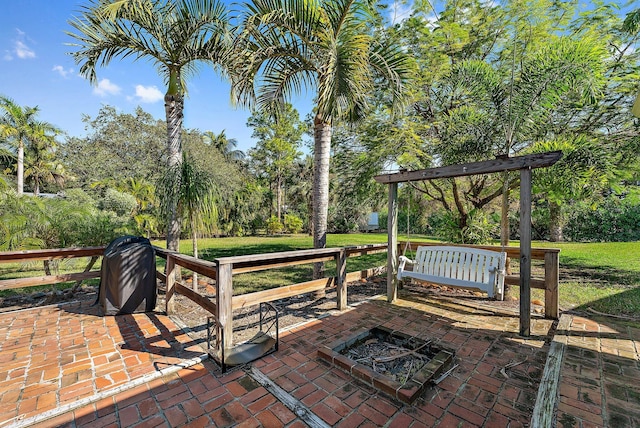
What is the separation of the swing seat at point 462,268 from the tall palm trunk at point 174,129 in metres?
3.96

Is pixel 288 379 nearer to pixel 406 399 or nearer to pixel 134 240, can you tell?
pixel 406 399

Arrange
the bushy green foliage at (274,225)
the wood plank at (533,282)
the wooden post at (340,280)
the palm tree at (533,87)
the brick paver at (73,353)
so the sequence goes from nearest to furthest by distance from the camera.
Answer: the brick paver at (73,353), the wood plank at (533,282), the wooden post at (340,280), the palm tree at (533,87), the bushy green foliage at (274,225)

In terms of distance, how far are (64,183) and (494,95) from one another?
80.2 ft

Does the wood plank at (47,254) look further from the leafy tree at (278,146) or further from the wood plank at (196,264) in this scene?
the leafy tree at (278,146)

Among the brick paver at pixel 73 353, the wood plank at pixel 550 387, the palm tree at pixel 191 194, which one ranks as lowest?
the brick paver at pixel 73 353

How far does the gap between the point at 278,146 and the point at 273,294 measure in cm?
1906

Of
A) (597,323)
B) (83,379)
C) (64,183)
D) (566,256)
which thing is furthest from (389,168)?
(64,183)

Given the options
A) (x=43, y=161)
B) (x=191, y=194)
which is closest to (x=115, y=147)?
(x=43, y=161)

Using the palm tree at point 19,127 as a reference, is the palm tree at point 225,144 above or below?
above

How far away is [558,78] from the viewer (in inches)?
176

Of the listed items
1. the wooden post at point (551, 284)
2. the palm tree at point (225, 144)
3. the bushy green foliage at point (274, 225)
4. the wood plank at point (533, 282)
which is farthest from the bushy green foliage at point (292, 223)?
the wooden post at point (551, 284)

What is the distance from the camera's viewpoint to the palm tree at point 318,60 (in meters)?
4.05

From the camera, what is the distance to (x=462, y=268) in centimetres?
391

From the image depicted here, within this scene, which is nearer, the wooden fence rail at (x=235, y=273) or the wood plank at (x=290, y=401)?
the wood plank at (x=290, y=401)
